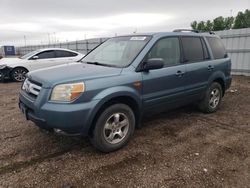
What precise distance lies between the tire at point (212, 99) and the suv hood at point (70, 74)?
2509 mm

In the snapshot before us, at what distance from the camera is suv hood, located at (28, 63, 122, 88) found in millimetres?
3135

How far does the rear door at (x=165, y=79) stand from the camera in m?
3.82

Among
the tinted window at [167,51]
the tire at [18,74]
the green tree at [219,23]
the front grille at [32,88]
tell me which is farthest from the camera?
the green tree at [219,23]

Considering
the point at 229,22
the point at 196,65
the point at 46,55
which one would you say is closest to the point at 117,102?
the point at 196,65

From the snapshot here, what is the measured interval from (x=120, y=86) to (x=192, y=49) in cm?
211

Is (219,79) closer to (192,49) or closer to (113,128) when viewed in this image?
(192,49)

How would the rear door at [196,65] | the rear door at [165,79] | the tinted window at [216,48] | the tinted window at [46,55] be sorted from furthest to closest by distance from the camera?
the tinted window at [46,55] → the tinted window at [216,48] → the rear door at [196,65] → the rear door at [165,79]

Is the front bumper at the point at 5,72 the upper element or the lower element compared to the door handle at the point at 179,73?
lower

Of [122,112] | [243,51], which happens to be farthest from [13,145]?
[243,51]

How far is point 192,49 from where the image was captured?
4.72 m

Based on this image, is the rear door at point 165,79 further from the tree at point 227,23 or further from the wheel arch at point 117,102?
the tree at point 227,23

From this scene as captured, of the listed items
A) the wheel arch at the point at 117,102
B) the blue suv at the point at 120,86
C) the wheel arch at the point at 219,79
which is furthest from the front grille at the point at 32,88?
the wheel arch at the point at 219,79

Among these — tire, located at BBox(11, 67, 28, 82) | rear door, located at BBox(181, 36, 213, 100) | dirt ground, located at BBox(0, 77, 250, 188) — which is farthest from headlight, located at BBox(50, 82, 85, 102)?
tire, located at BBox(11, 67, 28, 82)

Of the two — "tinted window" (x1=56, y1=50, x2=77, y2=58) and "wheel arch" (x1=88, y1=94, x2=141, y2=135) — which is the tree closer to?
"tinted window" (x1=56, y1=50, x2=77, y2=58)
